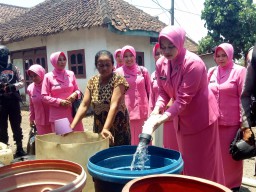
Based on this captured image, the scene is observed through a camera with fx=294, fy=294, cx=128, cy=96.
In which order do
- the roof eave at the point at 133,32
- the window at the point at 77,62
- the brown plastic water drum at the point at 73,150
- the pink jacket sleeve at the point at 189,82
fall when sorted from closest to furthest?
the brown plastic water drum at the point at 73,150, the pink jacket sleeve at the point at 189,82, the roof eave at the point at 133,32, the window at the point at 77,62

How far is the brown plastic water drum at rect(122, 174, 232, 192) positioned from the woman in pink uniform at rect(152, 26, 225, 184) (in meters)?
0.80

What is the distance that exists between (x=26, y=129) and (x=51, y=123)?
4.78 metres

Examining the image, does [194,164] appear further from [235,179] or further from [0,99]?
[0,99]

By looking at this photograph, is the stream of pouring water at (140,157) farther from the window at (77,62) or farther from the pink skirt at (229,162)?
the window at (77,62)

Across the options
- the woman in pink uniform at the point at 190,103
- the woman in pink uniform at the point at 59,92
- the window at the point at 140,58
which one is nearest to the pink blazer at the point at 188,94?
the woman in pink uniform at the point at 190,103

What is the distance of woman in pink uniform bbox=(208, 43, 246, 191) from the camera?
132 inches

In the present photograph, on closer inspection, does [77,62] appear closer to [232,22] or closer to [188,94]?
[232,22]

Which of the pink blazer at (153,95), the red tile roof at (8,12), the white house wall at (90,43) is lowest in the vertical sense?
the pink blazer at (153,95)

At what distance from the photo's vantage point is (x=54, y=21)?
11.9 metres

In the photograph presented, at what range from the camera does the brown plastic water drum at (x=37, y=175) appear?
163 cm

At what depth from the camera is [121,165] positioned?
6.48 ft

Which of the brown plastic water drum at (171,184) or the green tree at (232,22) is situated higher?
the green tree at (232,22)

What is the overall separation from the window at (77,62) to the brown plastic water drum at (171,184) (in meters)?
9.51

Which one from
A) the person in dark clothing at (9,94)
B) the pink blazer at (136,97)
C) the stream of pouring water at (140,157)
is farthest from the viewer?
the person in dark clothing at (9,94)
